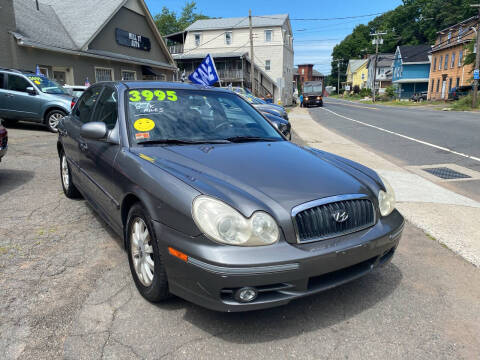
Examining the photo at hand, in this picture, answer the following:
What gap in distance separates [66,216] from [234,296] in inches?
123

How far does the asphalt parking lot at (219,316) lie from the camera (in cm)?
229

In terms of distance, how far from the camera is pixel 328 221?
238 centimetres

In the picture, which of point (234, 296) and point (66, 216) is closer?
point (234, 296)

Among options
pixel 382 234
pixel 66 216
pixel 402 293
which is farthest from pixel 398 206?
pixel 66 216

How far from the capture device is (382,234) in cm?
260

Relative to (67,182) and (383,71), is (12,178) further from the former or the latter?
(383,71)

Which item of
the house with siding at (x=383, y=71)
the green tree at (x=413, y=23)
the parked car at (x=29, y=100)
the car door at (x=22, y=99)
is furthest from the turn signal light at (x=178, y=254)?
the house with siding at (x=383, y=71)

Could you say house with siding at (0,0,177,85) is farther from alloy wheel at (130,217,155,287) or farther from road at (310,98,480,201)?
alloy wheel at (130,217,155,287)

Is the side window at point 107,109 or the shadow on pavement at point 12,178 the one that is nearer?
the side window at point 107,109

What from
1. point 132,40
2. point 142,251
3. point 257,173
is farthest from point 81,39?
point 257,173

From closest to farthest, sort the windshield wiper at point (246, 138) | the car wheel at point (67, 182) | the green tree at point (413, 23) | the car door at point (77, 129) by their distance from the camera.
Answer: the windshield wiper at point (246, 138)
the car door at point (77, 129)
the car wheel at point (67, 182)
the green tree at point (413, 23)

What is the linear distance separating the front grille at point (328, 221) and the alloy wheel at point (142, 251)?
1084mm

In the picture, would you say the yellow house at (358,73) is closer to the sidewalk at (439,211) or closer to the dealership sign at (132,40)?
the dealership sign at (132,40)

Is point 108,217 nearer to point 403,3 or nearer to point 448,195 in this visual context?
point 448,195
